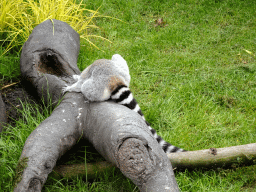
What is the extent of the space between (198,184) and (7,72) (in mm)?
3565

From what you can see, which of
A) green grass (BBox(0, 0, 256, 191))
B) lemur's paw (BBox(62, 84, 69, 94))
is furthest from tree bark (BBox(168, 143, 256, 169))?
lemur's paw (BBox(62, 84, 69, 94))

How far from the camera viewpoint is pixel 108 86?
3176 mm

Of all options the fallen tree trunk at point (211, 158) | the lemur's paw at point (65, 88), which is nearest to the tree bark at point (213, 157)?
the fallen tree trunk at point (211, 158)

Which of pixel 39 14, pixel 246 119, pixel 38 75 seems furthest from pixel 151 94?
pixel 39 14

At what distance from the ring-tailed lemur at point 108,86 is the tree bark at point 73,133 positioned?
0.44ft

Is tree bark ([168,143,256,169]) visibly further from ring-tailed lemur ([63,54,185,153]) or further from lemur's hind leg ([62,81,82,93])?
lemur's hind leg ([62,81,82,93])

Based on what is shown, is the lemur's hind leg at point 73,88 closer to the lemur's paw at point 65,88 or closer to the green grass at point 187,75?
the lemur's paw at point 65,88

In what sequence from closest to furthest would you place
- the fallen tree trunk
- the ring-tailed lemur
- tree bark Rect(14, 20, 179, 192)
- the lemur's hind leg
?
tree bark Rect(14, 20, 179, 192), the fallen tree trunk, the ring-tailed lemur, the lemur's hind leg

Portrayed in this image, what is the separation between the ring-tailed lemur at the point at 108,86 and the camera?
301cm

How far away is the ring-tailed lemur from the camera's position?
301 centimetres

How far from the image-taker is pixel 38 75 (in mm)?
3549

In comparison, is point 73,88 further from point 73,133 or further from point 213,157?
point 213,157

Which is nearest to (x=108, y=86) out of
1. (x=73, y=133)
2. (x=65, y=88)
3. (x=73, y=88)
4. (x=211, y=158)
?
(x=73, y=88)

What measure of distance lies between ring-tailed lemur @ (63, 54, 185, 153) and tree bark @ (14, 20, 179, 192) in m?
0.14
